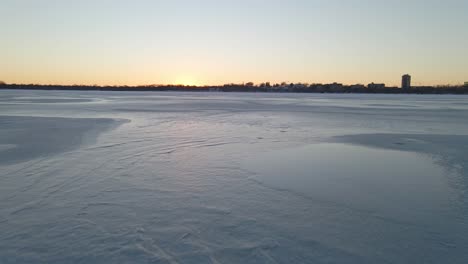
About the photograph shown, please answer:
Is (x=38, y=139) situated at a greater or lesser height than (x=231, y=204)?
greater

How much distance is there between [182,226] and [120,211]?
80cm

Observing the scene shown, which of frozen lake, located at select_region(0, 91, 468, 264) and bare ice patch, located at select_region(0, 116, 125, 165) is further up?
bare ice patch, located at select_region(0, 116, 125, 165)

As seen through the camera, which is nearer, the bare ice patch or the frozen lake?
the frozen lake

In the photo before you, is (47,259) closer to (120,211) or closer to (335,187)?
(120,211)

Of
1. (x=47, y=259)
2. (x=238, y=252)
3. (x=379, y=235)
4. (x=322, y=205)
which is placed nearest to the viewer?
(x=47, y=259)

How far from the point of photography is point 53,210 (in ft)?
10.7

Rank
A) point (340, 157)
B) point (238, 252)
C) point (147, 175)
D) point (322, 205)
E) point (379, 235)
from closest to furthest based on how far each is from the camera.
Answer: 1. point (238, 252)
2. point (379, 235)
3. point (322, 205)
4. point (147, 175)
5. point (340, 157)

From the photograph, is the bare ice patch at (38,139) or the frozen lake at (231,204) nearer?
the frozen lake at (231,204)

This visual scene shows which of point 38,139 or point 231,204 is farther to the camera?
point 38,139

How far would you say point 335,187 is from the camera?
4148mm

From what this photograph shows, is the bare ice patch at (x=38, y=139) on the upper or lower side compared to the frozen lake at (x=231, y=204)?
upper

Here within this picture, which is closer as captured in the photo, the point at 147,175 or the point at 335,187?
the point at 335,187

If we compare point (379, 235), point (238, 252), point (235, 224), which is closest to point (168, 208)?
point (235, 224)

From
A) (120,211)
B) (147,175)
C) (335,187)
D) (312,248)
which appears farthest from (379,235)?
(147,175)
